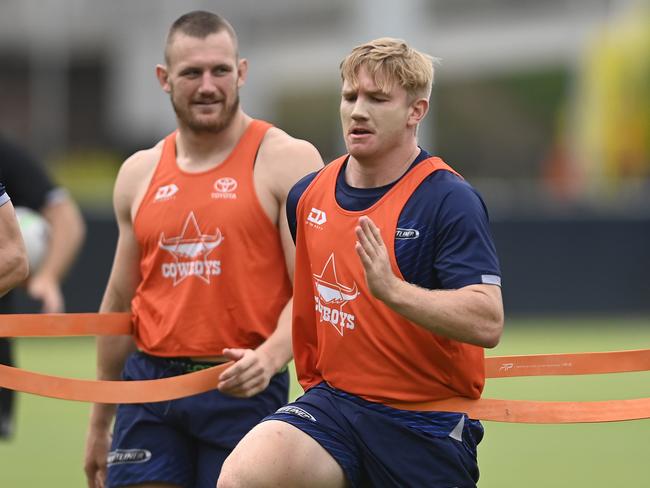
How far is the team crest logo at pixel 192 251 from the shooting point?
5.71 meters

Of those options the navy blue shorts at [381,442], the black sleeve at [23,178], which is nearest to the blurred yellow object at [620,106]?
the black sleeve at [23,178]

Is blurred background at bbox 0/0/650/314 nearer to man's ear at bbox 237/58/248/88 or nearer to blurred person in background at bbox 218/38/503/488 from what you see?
man's ear at bbox 237/58/248/88

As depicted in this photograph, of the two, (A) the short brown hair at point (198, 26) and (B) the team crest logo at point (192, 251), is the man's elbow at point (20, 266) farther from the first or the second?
(A) the short brown hair at point (198, 26)

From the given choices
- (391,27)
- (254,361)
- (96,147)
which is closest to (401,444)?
(254,361)

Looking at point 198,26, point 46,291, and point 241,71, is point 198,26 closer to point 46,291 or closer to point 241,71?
point 241,71

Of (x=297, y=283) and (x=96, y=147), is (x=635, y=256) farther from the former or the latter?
(x=96, y=147)

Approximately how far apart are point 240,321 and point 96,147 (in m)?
33.9

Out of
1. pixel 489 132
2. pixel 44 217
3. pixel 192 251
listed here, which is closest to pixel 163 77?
pixel 192 251

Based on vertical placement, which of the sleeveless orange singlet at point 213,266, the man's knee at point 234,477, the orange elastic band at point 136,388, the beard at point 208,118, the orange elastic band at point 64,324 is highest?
the beard at point 208,118

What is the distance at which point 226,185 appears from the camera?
577 cm

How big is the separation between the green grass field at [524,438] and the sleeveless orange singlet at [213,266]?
12.0 ft

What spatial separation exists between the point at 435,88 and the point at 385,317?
114 feet

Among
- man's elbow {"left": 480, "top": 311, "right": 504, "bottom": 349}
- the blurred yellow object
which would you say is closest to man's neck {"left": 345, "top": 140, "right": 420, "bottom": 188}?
man's elbow {"left": 480, "top": 311, "right": 504, "bottom": 349}

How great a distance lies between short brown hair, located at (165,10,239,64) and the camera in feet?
18.9
